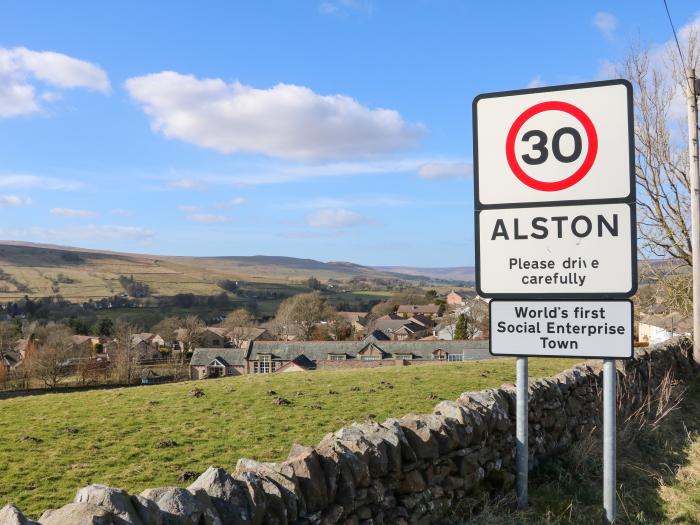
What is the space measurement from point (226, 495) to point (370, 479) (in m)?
1.36

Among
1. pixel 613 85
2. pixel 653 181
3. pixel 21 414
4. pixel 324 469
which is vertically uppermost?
pixel 653 181

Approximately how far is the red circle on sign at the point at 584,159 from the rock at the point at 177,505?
3.33 m

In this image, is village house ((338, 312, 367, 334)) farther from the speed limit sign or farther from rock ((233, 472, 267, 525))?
rock ((233, 472, 267, 525))

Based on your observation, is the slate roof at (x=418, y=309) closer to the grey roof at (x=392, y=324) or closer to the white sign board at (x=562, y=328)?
the grey roof at (x=392, y=324)

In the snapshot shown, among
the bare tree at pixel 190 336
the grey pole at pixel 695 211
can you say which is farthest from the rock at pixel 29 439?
the bare tree at pixel 190 336

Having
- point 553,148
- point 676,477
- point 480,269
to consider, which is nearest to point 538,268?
point 480,269

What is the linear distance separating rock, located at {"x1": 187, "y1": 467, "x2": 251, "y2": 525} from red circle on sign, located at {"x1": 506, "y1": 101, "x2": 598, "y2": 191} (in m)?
3.10

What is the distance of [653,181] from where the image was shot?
2014 centimetres

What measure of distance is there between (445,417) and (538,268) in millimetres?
1730

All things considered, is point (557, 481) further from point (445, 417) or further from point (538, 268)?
point (538, 268)

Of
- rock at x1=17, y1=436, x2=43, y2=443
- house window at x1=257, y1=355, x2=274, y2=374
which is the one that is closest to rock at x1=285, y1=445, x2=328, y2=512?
rock at x1=17, y1=436, x2=43, y2=443

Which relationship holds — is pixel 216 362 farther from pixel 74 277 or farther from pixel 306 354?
pixel 74 277

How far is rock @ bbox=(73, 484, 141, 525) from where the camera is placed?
3.09 metres

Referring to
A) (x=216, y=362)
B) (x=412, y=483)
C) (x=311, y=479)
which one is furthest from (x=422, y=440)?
(x=216, y=362)
